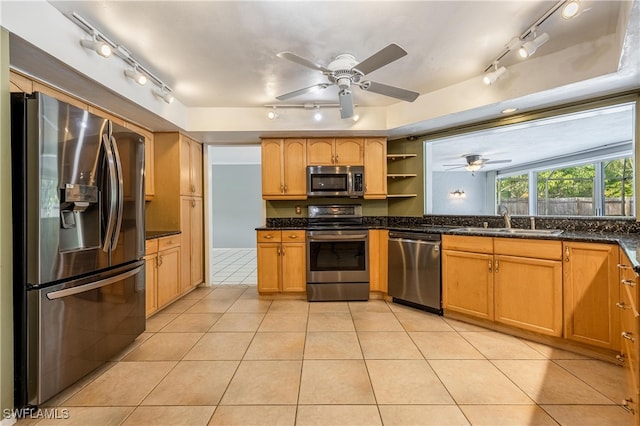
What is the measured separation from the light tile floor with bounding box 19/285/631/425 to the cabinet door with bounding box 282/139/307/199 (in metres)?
1.74

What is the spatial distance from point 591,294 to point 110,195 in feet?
11.6

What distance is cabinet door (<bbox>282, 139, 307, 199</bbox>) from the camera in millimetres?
3787

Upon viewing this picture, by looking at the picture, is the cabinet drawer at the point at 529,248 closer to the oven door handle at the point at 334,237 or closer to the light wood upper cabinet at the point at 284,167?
the oven door handle at the point at 334,237

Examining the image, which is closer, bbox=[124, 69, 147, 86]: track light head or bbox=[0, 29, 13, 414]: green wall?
bbox=[0, 29, 13, 414]: green wall

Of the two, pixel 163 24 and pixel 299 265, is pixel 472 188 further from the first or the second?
pixel 163 24

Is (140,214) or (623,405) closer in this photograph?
(623,405)

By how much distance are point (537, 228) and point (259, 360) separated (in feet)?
9.63

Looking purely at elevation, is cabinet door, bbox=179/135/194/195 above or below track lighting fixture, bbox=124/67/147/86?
below

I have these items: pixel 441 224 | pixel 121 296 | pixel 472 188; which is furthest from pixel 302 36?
pixel 472 188

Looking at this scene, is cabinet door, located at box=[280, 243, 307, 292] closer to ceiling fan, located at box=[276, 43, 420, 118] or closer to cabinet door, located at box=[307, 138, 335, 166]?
cabinet door, located at box=[307, 138, 335, 166]

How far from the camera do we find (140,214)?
2.33 meters

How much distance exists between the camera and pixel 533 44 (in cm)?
197

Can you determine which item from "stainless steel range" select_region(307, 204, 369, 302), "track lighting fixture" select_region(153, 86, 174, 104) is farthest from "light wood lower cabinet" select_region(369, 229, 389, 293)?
"track lighting fixture" select_region(153, 86, 174, 104)

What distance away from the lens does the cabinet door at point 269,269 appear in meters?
3.60
